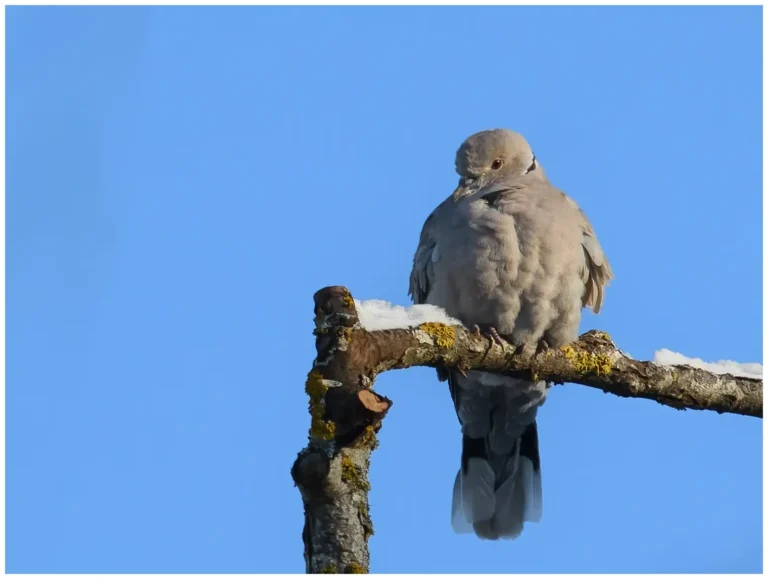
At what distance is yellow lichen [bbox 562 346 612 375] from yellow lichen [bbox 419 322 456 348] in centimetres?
81

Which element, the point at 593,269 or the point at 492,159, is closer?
the point at 593,269

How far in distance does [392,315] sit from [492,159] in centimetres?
250

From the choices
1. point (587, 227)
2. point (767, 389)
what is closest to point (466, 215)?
point (587, 227)

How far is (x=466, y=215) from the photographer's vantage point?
229 inches

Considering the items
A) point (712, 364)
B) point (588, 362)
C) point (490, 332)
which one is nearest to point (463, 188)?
point (490, 332)

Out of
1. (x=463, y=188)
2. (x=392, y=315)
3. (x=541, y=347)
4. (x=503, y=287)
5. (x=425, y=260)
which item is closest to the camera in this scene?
(x=392, y=315)

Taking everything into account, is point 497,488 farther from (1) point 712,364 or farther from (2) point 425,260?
(1) point 712,364

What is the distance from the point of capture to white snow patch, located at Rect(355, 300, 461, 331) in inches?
158

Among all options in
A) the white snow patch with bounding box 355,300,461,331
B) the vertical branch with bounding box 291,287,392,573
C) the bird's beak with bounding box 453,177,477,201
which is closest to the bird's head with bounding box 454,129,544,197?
the bird's beak with bounding box 453,177,477,201

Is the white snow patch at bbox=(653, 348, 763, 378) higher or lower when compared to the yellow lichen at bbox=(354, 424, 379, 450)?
higher

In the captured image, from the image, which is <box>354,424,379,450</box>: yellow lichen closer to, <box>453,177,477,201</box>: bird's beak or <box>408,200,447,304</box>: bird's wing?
<box>408,200,447,304</box>: bird's wing

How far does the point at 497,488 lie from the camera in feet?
21.8

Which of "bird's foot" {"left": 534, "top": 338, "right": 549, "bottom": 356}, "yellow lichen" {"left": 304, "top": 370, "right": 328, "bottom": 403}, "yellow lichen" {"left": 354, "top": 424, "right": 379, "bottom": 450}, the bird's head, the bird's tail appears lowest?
"yellow lichen" {"left": 354, "top": 424, "right": 379, "bottom": 450}

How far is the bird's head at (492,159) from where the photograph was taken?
644cm
